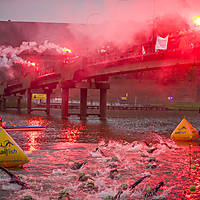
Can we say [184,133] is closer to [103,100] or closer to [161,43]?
[161,43]

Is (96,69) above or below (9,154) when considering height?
above

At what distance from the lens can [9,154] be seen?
49.3ft

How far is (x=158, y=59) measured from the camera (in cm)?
3719

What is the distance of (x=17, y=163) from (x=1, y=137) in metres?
1.45

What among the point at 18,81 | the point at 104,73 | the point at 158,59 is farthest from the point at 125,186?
the point at 18,81

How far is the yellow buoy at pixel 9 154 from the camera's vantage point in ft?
48.9

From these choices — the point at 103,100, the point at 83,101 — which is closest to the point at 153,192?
the point at 83,101

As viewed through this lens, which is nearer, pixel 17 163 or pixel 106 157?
pixel 17 163

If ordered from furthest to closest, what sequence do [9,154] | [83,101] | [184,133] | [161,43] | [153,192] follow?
[83,101], [161,43], [184,133], [9,154], [153,192]

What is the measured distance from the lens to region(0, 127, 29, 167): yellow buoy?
1490cm

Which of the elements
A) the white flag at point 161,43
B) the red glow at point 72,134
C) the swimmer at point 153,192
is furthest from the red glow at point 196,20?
the swimmer at point 153,192

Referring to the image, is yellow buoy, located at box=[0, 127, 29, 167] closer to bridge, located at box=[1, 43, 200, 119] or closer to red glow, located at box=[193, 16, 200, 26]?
bridge, located at box=[1, 43, 200, 119]

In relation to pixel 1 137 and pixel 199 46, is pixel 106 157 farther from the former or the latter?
pixel 199 46

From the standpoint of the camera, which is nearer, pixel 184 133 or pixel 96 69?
pixel 184 133
